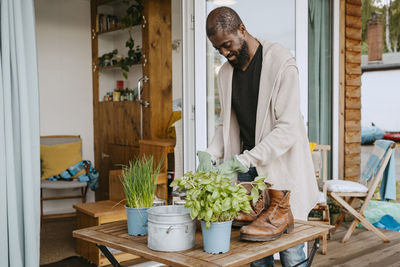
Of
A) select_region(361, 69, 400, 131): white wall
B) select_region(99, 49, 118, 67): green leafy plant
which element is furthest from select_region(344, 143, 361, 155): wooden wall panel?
select_region(361, 69, 400, 131): white wall

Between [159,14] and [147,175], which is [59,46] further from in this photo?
[147,175]

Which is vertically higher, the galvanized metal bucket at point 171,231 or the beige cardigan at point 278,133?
the beige cardigan at point 278,133

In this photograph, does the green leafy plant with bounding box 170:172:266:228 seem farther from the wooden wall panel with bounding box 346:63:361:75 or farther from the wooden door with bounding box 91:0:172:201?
the wooden wall panel with bounding box 346:63:361:75

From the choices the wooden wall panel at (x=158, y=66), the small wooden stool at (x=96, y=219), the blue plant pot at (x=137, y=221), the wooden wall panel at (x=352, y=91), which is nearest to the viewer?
the blue plant pot at (x=137, y=221)

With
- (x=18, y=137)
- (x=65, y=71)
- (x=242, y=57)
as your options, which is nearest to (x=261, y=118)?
(x=242, y=57)

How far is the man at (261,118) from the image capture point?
5.42ft

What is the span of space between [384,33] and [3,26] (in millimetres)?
11556

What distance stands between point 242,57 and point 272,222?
0.73 metres

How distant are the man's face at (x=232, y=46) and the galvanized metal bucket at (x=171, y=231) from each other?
27.5 inches

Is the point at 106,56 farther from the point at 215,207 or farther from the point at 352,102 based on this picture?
the point at 215,207

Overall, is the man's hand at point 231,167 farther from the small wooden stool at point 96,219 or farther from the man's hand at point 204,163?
the small wooden stool at point 96,219

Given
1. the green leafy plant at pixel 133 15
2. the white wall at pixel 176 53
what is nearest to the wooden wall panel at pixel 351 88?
the white wall at pixel 176 53

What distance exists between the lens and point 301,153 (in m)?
1.81

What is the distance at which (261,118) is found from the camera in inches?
69.8
